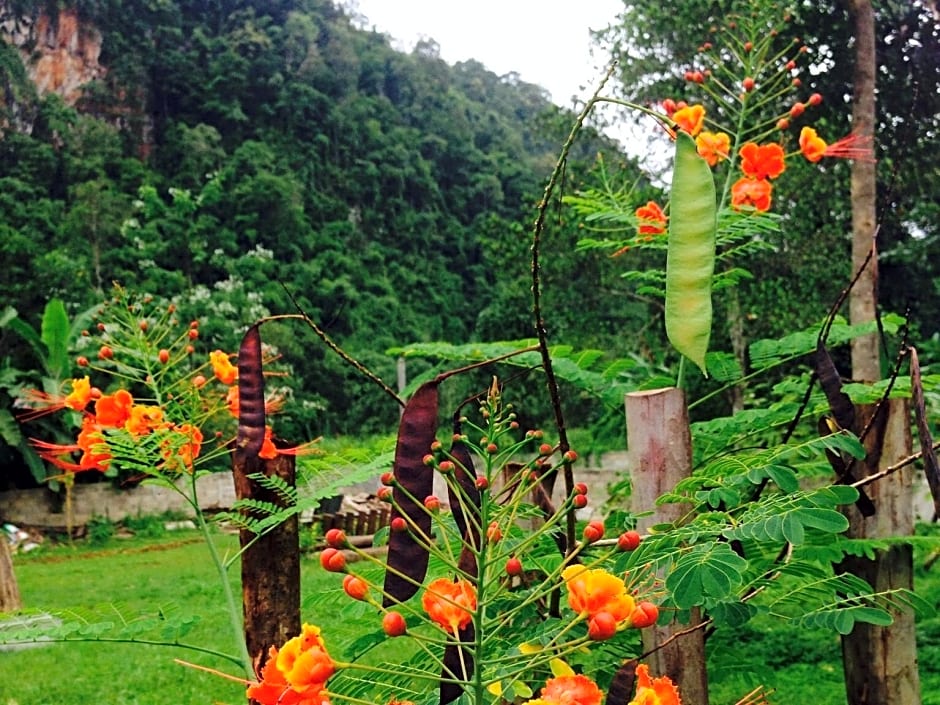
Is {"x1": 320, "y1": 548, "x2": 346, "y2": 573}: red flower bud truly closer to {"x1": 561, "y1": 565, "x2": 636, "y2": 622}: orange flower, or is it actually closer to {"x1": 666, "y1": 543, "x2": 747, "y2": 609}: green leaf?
{"x1": 561, "y1": 565, "x2": 636, "y2": 622}: orange flower

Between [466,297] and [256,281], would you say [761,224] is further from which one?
[466,297]

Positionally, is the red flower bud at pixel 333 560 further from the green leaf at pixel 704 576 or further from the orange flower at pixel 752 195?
the orange flower at pixel 752 195

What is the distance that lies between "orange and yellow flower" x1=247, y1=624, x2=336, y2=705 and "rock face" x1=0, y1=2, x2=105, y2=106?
27565 mm

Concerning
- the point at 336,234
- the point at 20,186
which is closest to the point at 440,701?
the point at 20,186

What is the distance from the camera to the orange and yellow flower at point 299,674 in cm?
80

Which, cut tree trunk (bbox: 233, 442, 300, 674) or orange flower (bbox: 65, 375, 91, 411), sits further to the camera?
orange flower (bbox: 65, 375, 91, 411)

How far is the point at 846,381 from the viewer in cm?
231

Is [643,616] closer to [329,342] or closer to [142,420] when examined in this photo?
[329,342]

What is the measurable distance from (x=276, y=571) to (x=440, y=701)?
0.96 meters

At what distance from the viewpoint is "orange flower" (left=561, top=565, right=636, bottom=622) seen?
0.83 metres

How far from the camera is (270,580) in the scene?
1839 mm

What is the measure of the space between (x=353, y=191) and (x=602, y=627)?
1021 inches

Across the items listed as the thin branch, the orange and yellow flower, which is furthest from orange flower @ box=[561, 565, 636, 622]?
the thin branch

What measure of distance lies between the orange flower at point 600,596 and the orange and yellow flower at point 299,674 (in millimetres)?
229
